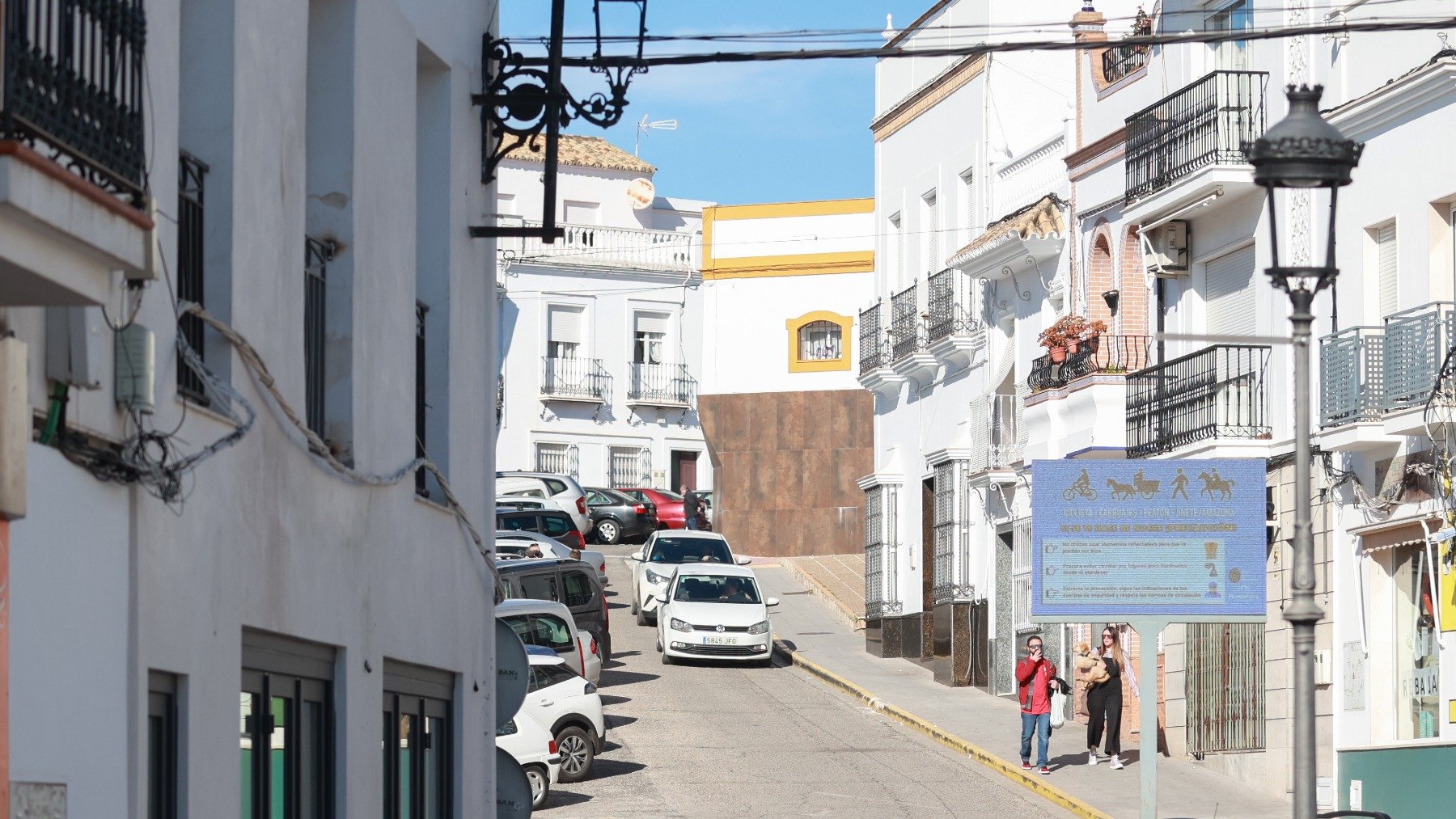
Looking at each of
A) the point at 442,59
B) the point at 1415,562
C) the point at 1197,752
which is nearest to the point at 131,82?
the point at 442,59

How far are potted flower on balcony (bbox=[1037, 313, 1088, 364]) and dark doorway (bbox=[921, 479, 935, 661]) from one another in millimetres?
8239

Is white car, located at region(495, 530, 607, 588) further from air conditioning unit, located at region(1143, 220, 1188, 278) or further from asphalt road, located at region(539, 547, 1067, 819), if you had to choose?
air conditioning unit, located at region(1143, 220, 1188, 278)

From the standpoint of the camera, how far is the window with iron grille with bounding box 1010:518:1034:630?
34625 millimetres

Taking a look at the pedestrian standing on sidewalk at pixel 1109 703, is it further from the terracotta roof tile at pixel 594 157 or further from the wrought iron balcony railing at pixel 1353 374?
the terracotta roof tile at pixel 594 157

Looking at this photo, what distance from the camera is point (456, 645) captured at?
14.5m

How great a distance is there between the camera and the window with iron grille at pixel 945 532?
38312 millimetres

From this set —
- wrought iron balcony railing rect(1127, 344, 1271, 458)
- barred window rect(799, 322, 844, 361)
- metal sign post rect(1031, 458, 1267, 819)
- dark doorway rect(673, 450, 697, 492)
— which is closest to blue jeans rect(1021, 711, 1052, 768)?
wrought iron balcony railing rect(1127, 344, 1271, 458)

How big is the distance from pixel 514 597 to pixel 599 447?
95.2 ft

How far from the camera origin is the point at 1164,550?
19.9 metres

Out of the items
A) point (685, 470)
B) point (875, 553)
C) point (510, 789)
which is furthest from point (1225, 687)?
point (685, 470)

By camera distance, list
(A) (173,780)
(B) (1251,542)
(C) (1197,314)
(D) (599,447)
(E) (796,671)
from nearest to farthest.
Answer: (A) (173,780)
(B) (1251,542)
(C) (1197,314)
(E) (796,671)
(D) (599,447)

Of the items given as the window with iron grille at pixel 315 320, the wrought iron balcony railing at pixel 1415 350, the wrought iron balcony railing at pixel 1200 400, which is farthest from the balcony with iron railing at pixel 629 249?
the window with iron grille at pixel 315 320

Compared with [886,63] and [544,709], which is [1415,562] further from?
[886,63]

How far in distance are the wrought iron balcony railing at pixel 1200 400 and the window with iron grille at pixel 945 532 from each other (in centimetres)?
874
